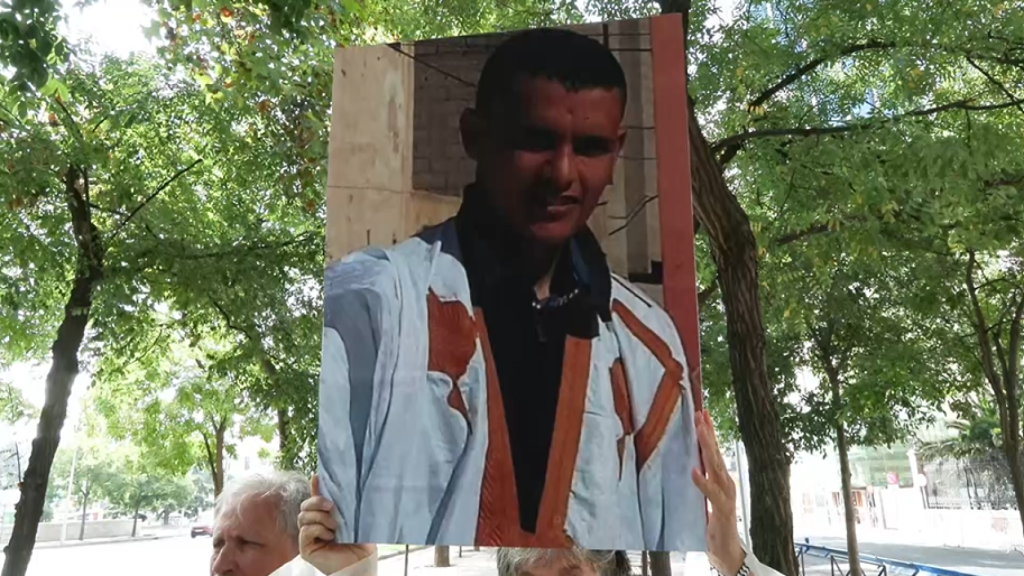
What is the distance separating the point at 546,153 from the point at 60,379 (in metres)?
6.50

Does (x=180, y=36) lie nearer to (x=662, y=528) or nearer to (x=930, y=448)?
(x=662, y=528)

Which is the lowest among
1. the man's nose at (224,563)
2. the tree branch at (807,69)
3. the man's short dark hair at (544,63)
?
the man's nose at (224,563)

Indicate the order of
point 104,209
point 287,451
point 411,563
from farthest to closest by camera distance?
point 411,563, point 287,451, point 104,209

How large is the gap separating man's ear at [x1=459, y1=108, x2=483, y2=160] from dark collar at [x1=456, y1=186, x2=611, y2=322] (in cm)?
10

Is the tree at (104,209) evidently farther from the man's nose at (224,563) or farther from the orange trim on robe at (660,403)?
the orange trim on robe at (660,403)

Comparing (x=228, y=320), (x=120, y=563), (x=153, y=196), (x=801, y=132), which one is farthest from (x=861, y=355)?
(x=120, y=563)

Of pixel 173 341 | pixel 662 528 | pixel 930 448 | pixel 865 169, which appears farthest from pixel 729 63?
pixel 930 448

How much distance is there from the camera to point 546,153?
1896 mm

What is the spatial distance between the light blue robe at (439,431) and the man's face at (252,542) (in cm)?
68

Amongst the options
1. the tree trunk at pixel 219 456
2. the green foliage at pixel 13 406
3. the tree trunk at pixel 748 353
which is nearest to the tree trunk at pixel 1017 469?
the tree trunk at pixel 748 353

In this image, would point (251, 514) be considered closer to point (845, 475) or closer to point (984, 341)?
point (984, 341)

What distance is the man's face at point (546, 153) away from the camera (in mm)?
1858

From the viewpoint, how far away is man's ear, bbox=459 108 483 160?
1939mm

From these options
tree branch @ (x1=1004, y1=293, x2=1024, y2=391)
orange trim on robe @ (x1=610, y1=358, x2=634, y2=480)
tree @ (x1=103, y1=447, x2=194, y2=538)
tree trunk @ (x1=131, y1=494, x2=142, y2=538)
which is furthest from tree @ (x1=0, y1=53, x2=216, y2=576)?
tree trunk @ (x1=131, y1=494, x2=142, y2=538)
